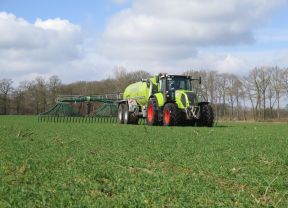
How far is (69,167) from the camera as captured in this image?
6.47 m

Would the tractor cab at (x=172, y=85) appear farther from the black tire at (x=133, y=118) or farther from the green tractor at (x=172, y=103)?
the black tire at (x=133, y=118)

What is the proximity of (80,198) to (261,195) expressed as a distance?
2030 mm

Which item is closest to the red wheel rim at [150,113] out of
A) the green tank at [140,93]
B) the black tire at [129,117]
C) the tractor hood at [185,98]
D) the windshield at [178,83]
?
the green tank at [140,93]

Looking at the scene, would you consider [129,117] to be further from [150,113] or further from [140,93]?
[150,113]

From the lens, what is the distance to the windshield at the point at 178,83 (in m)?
22.6

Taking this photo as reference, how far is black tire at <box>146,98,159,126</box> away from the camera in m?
22.3

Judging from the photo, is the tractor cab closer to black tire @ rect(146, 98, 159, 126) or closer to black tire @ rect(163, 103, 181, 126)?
black tire @ rect(146, 98, 159, 126)

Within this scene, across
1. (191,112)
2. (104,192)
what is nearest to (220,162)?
(104,192)

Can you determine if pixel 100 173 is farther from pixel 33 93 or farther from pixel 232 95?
pixel 33 93

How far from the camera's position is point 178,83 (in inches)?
896

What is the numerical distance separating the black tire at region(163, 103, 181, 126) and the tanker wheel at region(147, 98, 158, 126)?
994 mm

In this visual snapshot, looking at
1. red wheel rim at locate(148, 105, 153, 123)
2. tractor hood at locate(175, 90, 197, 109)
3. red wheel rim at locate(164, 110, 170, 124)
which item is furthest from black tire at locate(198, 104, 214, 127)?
red wheel rim at locate(148, 105, 153, 123)

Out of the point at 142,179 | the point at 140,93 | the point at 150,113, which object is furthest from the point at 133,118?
the point at 142,179

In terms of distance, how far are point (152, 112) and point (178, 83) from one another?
83.2 inches
